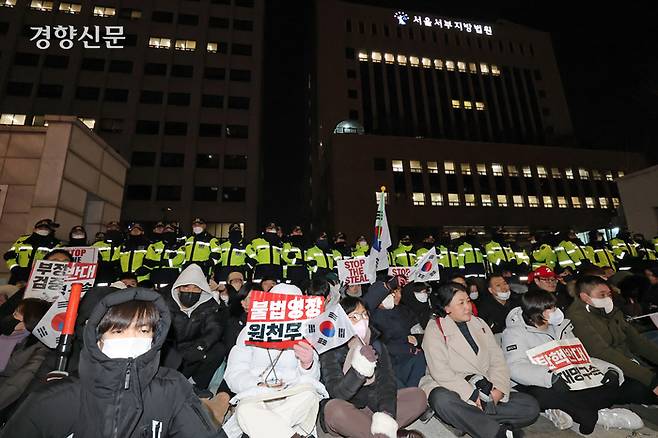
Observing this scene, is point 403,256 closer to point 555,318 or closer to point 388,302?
point 388,302

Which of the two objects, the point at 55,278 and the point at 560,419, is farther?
the point at 55,278

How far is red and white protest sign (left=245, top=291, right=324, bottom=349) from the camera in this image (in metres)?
2.92

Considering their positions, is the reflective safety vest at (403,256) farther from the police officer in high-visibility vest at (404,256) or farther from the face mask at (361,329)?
the face mask at (361,329)

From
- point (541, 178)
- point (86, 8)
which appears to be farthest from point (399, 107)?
point (86, 8)

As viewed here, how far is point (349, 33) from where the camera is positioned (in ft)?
151

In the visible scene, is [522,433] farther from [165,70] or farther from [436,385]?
[165,70]

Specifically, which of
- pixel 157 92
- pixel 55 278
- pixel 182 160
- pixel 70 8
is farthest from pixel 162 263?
pixel 70 8

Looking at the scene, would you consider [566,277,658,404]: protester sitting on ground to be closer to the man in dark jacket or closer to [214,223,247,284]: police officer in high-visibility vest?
the man in dark jacket

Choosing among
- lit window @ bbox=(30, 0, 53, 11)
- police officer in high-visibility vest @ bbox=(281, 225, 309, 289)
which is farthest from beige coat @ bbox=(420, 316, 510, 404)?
lit window @ bbox=(30, 0, 53, 11)

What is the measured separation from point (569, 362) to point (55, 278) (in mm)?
6808

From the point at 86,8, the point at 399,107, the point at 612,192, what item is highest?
the point at 86,8

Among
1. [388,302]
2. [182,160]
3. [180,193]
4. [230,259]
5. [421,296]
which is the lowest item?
[388,302]

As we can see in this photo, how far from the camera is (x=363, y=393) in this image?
3.14 metres

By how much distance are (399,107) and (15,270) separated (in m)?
43.2
